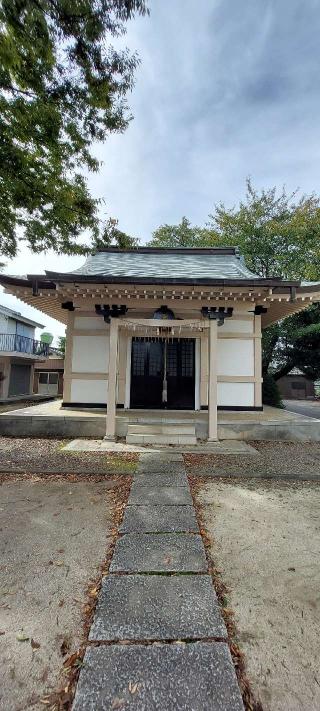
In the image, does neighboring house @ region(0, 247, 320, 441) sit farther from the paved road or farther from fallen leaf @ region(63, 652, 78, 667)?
fallen leaf @ region(63, 652, 78, 667)

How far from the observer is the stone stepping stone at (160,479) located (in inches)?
159

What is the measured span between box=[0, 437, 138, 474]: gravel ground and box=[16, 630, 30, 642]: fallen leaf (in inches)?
110

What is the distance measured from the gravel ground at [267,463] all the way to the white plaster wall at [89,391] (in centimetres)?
335

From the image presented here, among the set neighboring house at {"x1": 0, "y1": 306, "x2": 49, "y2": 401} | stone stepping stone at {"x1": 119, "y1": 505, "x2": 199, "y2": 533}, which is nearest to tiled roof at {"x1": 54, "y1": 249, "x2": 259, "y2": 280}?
stone stepping stone at {"x1": 119, "y1": 505, "x2": 199, "y2": 533}

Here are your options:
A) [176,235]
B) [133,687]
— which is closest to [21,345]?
[176,235]

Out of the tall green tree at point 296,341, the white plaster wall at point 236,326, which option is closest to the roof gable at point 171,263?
the white plaster wall at point 236,326

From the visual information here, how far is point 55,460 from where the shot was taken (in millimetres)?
5059

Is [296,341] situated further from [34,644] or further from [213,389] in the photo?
[34,644]

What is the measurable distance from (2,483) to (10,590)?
2.34 metres

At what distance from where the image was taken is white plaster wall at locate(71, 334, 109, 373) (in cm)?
809

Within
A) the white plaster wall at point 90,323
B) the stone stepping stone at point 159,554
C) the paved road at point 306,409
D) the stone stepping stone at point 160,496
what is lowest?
the stone stepping stone at point 159,554

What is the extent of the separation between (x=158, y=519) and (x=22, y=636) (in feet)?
5.16

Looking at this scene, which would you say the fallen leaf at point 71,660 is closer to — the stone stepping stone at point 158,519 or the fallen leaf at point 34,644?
the fallen leaf at point 34,644

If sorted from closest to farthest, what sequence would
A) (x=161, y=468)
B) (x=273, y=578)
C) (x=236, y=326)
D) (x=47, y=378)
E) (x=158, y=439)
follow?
(x=273, y=578), (x=161, y=468), (x=158, y=439), (x=236, y=326), (x=47, y=378)
